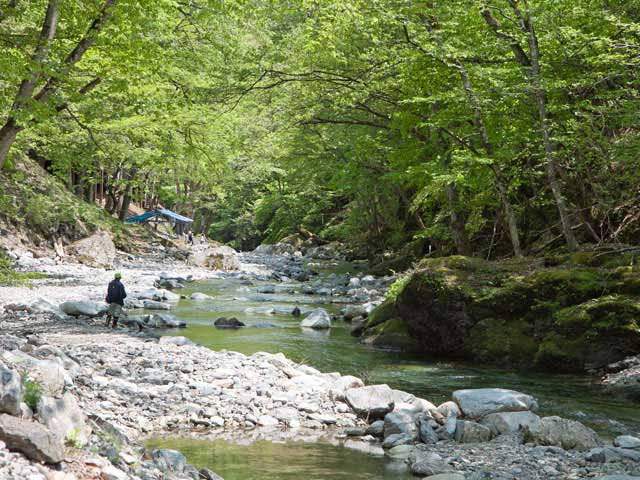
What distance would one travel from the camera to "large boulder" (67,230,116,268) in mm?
27281

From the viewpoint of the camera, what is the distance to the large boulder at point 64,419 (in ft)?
15.1

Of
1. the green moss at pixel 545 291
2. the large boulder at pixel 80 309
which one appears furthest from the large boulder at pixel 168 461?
the large boulder at pixel 80 309

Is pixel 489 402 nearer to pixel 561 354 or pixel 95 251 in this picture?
pixel 561 354

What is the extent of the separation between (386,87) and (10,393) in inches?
560

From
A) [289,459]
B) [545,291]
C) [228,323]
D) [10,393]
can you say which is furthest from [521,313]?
[10,393]

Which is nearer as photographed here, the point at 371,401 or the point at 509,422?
the point at 509,422

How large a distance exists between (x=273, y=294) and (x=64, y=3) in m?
14.0

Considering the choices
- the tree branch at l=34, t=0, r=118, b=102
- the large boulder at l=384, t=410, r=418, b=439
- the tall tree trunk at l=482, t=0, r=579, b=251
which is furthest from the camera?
the tall tree trunk at l=482, t=0, r=579, b=251

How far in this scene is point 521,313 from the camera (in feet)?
37.9

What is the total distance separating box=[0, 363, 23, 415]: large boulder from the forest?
4862 mm

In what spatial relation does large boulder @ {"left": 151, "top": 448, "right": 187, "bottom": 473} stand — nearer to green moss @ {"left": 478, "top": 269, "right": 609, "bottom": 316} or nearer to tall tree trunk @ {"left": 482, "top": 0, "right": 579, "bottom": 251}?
green moss @ {"left": 478, "top": 269, "right": 609, "bottom": 316}

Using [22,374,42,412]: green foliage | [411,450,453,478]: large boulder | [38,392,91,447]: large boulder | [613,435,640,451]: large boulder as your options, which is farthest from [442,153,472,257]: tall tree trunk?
[22,374,42,412]: green foliage

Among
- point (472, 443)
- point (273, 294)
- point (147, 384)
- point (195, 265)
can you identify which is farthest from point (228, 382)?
point (195, 265)

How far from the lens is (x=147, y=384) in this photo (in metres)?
8.37
